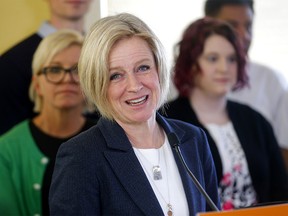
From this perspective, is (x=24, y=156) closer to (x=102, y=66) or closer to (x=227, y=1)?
(x=102, y=66)

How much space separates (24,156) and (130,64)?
29.9 inches

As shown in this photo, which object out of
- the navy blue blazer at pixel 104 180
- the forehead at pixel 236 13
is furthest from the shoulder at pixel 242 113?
the navy blue blazer at pixel 104 180

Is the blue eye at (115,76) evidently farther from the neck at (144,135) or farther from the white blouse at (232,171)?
the white blouse at (232,171)

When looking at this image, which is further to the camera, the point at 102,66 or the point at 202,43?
the point at 202,43

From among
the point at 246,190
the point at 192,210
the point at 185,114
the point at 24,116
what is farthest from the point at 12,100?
the point at 192,210

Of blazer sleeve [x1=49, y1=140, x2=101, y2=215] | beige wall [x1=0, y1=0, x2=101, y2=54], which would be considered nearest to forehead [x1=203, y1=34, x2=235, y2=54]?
beige wall [x1=0, y1=0, x2=101, y2=54]

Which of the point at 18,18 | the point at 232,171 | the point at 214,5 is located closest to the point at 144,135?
the point at 232,171

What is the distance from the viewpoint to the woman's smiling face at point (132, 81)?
1027mm

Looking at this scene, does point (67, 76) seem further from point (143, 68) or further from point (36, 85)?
point (143, 68)

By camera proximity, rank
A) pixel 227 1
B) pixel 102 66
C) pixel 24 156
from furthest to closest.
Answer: pixel 227 1 → pixel 24 156 → pixel 102 66

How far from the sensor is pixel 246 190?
1.71 metres

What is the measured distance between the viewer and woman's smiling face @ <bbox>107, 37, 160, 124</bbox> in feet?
3.37

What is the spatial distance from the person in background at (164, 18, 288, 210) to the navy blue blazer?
70cm

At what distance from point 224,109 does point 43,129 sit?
0.60 m
